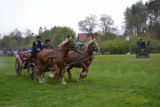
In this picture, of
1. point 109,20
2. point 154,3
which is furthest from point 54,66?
point 109,20

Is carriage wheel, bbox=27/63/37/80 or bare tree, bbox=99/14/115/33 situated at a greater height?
bare tree, bbox=99/14/115/33

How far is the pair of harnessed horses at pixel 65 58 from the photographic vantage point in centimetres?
1675

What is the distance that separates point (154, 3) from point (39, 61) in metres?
77.9

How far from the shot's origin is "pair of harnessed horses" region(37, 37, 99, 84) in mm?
16750

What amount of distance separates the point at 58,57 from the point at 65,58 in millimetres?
368

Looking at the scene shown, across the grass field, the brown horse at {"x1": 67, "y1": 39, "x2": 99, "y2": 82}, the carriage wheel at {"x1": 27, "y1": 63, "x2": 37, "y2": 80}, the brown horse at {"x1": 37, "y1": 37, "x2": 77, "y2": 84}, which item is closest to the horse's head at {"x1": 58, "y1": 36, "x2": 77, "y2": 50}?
the brown horse at {"x1": 37, "y1": 37, "x2": 77, "y2": 84}

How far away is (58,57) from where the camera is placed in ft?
55.0

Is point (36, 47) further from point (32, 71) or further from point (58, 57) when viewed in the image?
point (58, 57)

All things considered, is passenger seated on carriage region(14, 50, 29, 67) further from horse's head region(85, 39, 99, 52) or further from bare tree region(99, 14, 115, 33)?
bare tree region(99, 14, 115, 33)

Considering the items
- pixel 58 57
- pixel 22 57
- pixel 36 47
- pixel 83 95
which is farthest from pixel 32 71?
pixel 83 95

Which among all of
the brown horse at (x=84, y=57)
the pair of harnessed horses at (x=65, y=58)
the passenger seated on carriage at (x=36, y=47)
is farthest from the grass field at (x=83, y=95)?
the passenger seated on carriage at (x=36, y=47)

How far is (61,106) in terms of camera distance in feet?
35.4

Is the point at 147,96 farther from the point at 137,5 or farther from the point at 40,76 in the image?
the point at 137,5

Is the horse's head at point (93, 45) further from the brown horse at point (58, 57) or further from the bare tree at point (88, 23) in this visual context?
the bare tree at point (88, 23)
